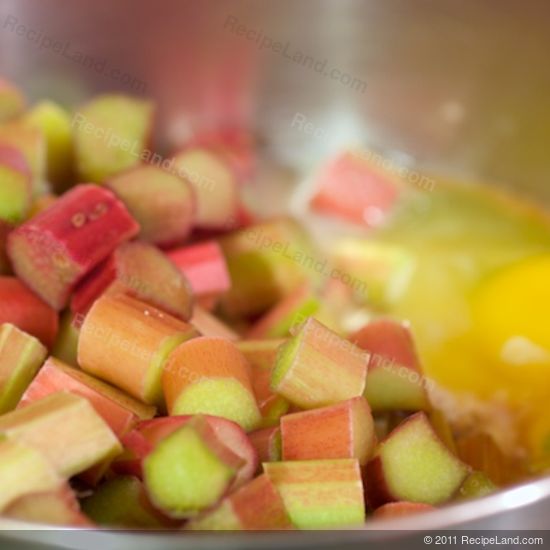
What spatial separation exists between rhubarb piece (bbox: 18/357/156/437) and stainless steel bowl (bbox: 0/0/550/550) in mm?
998

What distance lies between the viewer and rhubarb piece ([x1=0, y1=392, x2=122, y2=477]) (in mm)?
964

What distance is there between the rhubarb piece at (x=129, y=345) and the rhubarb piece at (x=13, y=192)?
0.25 meters

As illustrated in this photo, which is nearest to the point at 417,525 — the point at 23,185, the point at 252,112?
the point at 23,185

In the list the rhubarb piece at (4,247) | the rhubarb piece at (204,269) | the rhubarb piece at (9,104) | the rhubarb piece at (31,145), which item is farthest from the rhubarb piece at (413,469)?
the rhubarb piece at (9,104)

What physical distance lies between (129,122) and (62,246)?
0.52m

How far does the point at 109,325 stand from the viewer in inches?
47.0

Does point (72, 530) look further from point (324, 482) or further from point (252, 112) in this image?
point (252, 112)

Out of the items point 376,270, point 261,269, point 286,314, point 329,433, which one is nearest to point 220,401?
point 329,433

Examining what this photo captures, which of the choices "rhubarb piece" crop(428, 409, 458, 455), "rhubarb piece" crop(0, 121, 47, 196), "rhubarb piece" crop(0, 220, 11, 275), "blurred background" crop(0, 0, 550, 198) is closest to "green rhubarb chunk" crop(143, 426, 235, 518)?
"rhubarb piece" crop(428, 409, 458, 455)

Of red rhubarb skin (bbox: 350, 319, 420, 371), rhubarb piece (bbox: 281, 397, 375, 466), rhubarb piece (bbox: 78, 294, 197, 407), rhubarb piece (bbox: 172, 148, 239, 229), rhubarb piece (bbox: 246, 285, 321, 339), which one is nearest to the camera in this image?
rhubarb piece (bbox: 281, 397, 375, 466)

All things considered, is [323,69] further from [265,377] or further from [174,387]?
[174,387]

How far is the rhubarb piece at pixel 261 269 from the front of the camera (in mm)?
1651

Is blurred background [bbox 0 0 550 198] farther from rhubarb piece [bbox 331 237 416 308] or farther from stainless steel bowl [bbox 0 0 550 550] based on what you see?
rhubarb piece [bbox 331 237 416 308]

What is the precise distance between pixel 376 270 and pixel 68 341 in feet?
2.24
